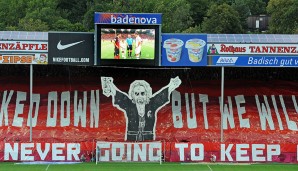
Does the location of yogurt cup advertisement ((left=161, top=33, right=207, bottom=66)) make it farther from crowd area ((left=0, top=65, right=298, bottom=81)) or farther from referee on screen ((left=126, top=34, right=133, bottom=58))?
crowd area ((left=0, top=65, right=298, bottom=81))

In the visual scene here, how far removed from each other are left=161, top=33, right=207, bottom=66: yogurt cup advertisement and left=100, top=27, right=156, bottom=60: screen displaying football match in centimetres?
70

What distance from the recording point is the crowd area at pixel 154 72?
136 ft

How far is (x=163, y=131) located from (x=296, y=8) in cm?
6303

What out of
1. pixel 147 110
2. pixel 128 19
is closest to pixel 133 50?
pixel 128 19

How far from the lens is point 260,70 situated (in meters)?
42.0

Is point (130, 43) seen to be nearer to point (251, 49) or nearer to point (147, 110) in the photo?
point (147, 110)

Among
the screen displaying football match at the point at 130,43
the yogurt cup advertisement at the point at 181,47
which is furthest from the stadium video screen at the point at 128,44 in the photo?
the yogurt cup advertisement at the point at 181,47

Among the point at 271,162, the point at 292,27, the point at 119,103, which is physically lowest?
the point at 271,162

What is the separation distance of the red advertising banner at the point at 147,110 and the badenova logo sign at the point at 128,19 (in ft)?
17.7

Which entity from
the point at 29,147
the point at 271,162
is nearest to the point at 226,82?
the point at 271,162

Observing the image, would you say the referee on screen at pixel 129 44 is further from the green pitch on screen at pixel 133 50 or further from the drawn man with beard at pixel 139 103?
the drawn man with beard at pixel 139 103

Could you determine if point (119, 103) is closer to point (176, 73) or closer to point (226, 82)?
point (176, 73)

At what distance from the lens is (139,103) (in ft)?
133

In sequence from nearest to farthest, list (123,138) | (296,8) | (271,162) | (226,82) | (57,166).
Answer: (57,166)
(271,162)
(123,138)
(226,82)
(296,8)
